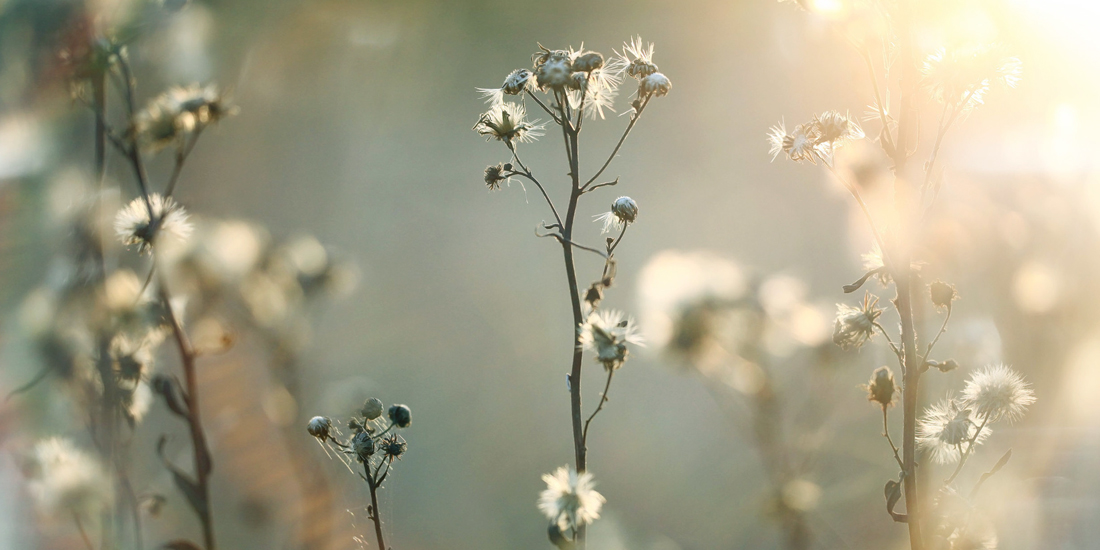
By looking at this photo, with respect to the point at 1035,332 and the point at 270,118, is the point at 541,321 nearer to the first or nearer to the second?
the point at 270,118

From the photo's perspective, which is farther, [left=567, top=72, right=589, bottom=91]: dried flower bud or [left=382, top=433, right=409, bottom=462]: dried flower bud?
[left=382, top=433, right=409, bottom=462]: dried flower bud

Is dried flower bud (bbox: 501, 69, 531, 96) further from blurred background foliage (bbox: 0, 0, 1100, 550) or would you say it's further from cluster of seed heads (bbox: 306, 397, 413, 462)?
blurred background foliage (bbox: 0, 0, 1100, 550)

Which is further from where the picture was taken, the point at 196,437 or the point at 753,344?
the point at 753,344

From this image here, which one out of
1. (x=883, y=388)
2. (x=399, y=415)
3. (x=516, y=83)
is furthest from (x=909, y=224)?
(x=399, y=415)

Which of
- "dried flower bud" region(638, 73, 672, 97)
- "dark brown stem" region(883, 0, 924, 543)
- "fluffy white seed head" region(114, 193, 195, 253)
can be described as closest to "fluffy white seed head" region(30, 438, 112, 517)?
"fluffy white seed head" region(114, 193, 195, 253)

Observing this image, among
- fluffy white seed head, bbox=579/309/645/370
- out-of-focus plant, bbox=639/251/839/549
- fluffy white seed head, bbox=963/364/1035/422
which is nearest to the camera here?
fluffy white seed head, bbox=579/309/645/370

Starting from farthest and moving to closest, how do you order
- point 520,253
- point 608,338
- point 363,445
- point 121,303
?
point 520,253, point 121,303, point 363,445, point 608,338

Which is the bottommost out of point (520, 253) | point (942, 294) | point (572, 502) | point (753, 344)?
point (572, 502)

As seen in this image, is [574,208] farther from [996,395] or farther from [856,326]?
[996,395]
